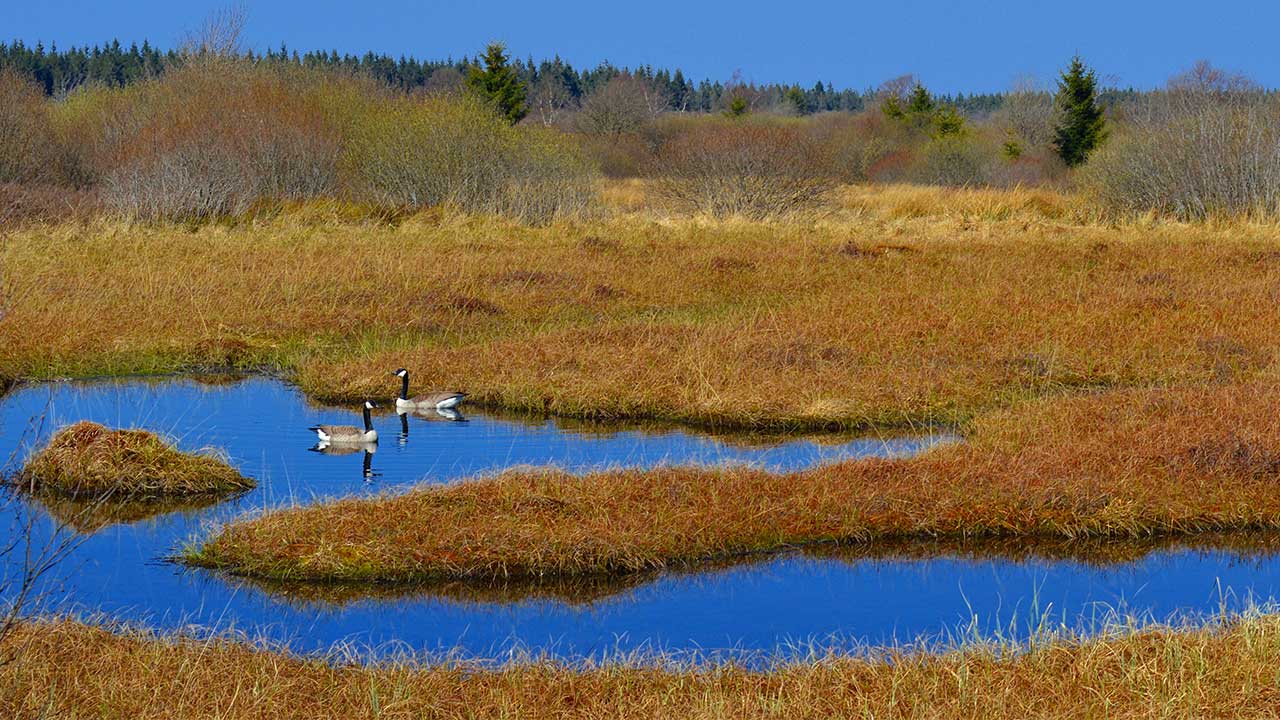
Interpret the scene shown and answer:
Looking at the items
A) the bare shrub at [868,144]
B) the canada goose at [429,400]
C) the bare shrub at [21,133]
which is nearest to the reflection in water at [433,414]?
the canada goose at [429,400]

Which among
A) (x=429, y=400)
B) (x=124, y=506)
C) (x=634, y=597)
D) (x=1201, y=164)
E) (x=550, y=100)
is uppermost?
(x=550, y=100)

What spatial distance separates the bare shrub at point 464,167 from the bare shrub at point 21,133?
295 inches

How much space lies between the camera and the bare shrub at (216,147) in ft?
88.3

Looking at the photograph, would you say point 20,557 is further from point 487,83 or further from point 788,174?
point 487,83

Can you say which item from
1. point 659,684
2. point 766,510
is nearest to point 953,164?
point 766,510

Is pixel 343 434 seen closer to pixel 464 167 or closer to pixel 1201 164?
pixel 464 167

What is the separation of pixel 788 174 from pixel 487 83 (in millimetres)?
30591

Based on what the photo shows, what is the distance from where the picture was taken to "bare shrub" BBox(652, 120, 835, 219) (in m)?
29.9

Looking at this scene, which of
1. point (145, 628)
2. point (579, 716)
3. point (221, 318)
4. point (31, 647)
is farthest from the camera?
point (221, 318)

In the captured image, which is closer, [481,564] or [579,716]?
[579,716]

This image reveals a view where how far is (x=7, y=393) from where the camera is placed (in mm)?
13938

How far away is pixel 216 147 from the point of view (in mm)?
29219

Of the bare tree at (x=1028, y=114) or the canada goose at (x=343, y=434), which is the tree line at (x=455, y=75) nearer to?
the bare tree at (x=1028, y=114)

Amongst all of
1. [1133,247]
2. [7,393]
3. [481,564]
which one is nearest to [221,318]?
[7,393]
